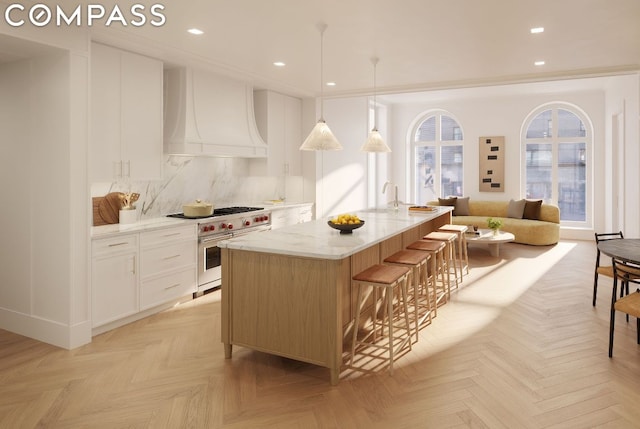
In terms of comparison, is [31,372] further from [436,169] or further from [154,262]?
[436,169]

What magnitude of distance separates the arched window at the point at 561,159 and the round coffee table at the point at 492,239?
8.28 ft

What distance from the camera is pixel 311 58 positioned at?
16.1 feet

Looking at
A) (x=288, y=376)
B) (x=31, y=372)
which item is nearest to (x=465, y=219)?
(x=288, y=376)

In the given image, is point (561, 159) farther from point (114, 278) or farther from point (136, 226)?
point (114, 278)

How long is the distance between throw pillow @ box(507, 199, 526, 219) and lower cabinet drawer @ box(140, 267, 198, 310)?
6.54 metres

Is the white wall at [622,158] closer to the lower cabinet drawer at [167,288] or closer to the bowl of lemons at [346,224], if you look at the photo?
the bowl of lemons at [346,224]

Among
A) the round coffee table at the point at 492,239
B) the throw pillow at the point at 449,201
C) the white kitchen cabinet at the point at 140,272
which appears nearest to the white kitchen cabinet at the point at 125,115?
the white kitchen cabinet at the point at 140,272

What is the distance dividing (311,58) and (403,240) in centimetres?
221

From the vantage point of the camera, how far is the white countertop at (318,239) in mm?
3098

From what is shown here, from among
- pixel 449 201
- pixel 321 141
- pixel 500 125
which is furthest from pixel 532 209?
pixel 321 141

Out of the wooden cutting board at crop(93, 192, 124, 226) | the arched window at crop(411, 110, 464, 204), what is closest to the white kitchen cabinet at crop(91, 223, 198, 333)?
the wooden cutting board at crop(93, 192, 124, 226)

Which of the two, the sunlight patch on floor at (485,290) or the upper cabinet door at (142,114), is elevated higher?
the upper cabinet door at (142,114)

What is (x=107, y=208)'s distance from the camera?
15.1 feet

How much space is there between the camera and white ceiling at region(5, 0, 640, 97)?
3441 mm
